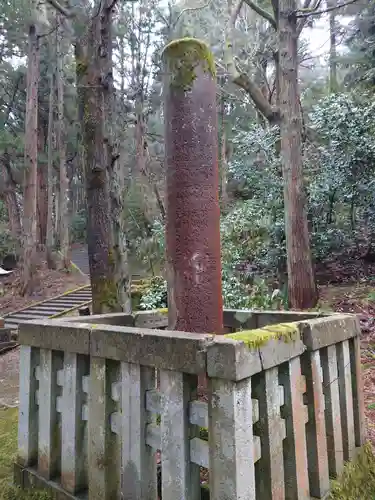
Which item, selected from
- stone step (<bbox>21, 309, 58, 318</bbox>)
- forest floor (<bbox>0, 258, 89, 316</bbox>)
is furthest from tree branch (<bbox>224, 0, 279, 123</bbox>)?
forest floor (<bbox>0, 258, 89, 316</bbox>)

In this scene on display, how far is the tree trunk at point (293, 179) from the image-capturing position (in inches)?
313

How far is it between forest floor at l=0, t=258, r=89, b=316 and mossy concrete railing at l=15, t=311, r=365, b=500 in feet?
41.0

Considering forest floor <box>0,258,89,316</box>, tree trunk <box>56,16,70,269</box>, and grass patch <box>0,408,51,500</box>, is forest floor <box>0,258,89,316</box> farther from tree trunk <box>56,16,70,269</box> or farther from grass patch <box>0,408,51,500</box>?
grass patch <box>0,408,51,500</box>

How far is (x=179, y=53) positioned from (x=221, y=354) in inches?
80.8

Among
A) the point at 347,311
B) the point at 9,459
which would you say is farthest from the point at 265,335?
the point at 347,311

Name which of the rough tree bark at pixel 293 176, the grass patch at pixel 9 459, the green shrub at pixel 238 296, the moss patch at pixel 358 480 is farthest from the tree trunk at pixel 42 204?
the moss patch at pixel 358 480

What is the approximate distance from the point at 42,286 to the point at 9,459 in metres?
13.7

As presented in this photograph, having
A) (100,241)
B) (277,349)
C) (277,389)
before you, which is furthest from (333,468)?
(100,241)

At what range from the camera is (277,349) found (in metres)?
2.06

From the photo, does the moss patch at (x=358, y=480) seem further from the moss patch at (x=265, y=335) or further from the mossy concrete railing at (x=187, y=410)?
the moss patch at (x=265, y=335)

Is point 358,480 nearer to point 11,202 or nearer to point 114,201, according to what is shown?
point 114,201

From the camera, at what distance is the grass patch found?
8.68 ft

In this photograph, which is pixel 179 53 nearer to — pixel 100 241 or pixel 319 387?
pixel 319 387

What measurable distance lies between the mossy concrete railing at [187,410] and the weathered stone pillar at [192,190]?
0.47 m
